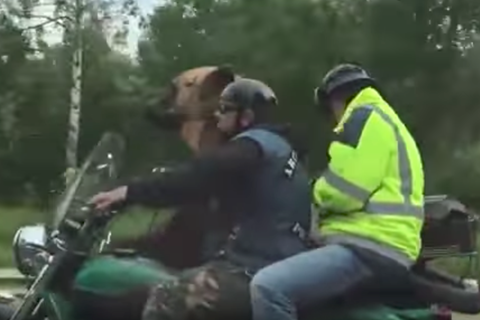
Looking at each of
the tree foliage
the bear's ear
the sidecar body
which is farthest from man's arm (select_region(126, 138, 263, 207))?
the tree foliage

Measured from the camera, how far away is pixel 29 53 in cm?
3653

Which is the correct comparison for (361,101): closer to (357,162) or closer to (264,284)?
(357,162)

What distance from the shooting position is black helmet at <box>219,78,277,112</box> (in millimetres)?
5820

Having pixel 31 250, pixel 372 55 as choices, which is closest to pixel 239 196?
pixel 31 250

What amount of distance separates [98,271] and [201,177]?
0.58m

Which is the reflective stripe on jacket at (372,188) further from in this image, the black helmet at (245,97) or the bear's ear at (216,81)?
the bear's ear at (216,81)

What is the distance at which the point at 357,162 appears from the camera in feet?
18.2

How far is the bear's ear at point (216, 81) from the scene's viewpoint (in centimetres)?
617

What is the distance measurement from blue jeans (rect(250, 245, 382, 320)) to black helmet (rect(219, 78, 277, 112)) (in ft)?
2.19

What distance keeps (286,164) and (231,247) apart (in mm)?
398

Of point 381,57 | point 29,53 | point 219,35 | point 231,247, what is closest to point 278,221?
point 231,247

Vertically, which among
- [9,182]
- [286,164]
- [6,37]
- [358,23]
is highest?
[286,164]

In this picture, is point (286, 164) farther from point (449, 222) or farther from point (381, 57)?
point (381, 57)

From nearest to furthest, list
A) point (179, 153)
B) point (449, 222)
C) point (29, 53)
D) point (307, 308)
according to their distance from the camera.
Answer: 1. point (307, 308)
2. point (449, 222)
3. point (179, 153)
4. point (29, 53)
